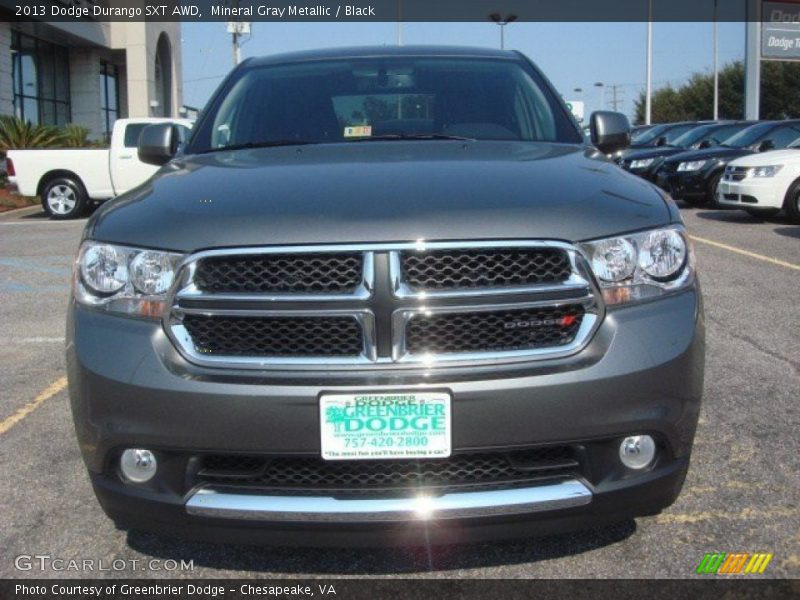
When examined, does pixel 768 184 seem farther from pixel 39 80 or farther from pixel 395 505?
pixel 39 80

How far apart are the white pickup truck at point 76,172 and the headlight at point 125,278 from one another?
44.1 feet

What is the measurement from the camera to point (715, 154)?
14.5 m

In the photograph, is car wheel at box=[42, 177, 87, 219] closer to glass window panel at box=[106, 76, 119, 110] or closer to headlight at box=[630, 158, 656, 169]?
headlight at box=[630, 158, 656, 169]

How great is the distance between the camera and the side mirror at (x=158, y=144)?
3941 mm

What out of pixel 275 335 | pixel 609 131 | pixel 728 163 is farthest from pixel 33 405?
pixel 728 163

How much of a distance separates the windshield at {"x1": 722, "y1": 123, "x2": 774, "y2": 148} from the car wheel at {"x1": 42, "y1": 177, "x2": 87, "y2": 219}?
11.4 meters

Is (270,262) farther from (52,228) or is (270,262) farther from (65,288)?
(52,228)

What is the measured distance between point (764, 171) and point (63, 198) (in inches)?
455

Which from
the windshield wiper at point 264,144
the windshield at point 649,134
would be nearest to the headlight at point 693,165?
the windshield at point 649,134

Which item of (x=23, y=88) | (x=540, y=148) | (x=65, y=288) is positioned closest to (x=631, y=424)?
(x=540, y=148)

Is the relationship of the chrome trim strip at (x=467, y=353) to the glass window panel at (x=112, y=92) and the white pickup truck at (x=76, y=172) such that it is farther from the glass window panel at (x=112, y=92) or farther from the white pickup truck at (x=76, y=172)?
the glass window panel at (x=112, y=92)

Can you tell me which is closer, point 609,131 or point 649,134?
point 609,131

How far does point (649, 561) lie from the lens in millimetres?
2689

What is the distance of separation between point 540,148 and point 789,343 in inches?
115
